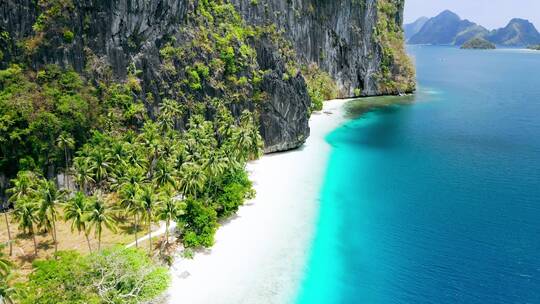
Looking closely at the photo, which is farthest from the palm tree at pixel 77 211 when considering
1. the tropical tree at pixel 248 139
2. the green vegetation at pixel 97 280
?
the tropical tree at pixel 248 139

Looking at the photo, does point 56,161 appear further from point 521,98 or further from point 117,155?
point 521,98

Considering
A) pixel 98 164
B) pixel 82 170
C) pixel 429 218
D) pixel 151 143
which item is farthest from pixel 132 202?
pixel 429 218

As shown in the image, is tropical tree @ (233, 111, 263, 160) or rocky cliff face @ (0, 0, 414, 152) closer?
rocky cliff face @ (0, 0, 414, 152)

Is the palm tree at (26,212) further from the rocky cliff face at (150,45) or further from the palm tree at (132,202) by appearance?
the rocky cliff face at (150,45)

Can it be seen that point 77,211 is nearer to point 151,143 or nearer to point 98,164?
point 98,164

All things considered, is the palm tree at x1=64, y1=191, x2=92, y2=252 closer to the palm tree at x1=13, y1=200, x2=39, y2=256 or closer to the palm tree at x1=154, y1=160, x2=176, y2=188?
the palm tree at x1=13, y1=200, x2=39, y2=256

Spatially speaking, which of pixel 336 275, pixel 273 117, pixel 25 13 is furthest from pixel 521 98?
pixel 25 13

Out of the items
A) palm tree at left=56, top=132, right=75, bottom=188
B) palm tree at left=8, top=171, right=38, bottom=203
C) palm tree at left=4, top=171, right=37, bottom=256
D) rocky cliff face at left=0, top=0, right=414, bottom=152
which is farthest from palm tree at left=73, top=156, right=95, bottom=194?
rocky cliff face at left=0, top=0, right=414, bottom=152
